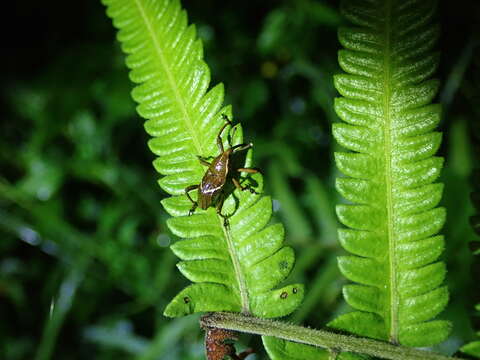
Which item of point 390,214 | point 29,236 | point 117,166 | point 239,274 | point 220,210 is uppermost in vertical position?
point 117,166

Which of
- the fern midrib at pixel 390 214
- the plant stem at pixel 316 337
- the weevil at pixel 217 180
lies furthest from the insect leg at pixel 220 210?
the fern midrib at pixel 390 214

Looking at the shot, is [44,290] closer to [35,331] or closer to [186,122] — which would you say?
[35,331]

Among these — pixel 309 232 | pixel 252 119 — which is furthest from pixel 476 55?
pixel 252 119

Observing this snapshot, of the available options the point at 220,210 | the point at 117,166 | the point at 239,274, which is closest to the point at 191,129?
the point at 220,210

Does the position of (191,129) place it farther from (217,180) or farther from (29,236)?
(29,236)

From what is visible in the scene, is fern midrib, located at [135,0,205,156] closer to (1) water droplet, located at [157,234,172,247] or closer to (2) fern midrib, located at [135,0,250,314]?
(2) fern midrib, located at [135,0,250,314]

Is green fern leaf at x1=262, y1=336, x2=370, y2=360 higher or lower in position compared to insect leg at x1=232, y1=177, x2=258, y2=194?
lower

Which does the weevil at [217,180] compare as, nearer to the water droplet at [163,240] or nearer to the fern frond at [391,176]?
the fern frond at [391,176]

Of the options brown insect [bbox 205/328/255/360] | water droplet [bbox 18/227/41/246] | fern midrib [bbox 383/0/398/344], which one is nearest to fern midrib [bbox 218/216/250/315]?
brown insect [bbox 205/328/255/360]
